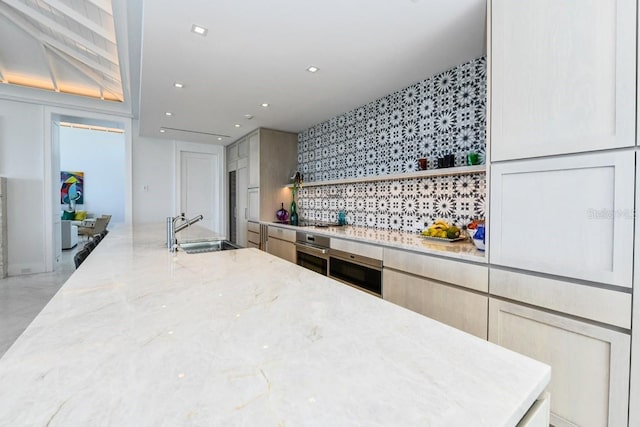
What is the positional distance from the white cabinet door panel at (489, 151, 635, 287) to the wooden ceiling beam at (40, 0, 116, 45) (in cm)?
376

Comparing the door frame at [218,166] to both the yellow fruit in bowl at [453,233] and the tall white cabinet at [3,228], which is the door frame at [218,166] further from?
the yellow fruit in bowl at [453,233]

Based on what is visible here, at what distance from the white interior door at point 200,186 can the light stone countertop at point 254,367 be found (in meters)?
5.16

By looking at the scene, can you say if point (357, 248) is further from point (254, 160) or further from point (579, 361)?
point (254, 160)

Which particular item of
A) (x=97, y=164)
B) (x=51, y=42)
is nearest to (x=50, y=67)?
(x=51, y=42)

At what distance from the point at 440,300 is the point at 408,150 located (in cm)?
153

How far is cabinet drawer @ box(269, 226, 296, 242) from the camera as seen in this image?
3504 millimetres

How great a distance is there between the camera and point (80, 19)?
9.00ft

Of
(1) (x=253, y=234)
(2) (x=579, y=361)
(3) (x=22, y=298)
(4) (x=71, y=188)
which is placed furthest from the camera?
(4) (x=71, y=188)

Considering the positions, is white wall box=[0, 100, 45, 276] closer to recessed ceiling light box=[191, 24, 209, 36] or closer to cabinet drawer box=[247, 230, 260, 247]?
cabinet drawer box=[247, 230, 260, 247]

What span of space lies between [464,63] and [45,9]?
4037 mm

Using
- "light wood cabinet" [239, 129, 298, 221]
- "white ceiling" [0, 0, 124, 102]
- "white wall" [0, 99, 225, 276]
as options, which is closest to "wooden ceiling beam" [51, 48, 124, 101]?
"white ceiling" [0, 0, 124, 102]

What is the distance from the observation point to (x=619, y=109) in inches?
45.9

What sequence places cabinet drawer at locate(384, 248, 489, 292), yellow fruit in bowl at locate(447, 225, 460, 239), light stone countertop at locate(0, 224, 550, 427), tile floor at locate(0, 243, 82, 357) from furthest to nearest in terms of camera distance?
tile floor at locate(0, 243, 82, 357) < yellow fruit in bowl at locate(447, 225, 460, 239) < cabinet drawer at locate(384, 248, 489, 292) < light stone countertop at locate(0, 224, 550, 427)

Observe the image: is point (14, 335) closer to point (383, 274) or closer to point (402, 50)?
point (383, 274)
